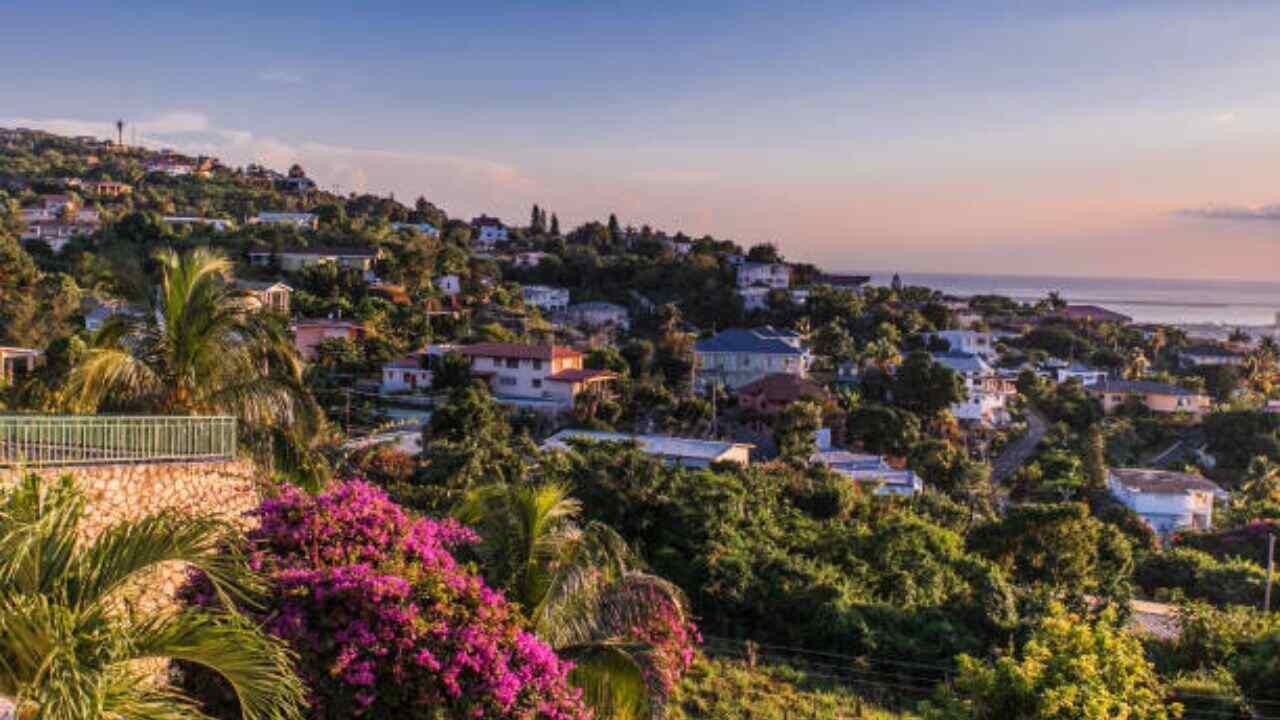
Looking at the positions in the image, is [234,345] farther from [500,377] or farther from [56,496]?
[500,377]

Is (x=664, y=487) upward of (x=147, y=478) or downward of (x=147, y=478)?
downward

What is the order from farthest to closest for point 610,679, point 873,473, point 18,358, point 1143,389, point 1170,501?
1. point 1143,389
2. point 1170,501
3. point 873,473
4. point 18,358
5. point 610,679

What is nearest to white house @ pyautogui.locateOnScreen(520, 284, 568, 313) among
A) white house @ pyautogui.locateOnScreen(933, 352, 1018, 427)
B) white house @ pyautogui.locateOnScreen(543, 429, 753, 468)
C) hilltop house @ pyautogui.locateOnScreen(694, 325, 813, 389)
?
hilltop house @ pyautogui.locateOnScreen(694, 325, 813, 389)

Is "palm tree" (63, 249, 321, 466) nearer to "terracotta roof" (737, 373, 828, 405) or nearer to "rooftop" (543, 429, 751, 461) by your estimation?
"rooftop" (543, 429, 751, 461)

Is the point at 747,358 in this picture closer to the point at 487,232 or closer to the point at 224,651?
the point at 224,651

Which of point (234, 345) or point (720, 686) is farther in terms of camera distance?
point (720, 686)

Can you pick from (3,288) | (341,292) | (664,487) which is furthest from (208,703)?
(341,292)

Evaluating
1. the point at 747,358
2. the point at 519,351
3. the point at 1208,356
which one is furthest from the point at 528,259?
the point at 1208,356
